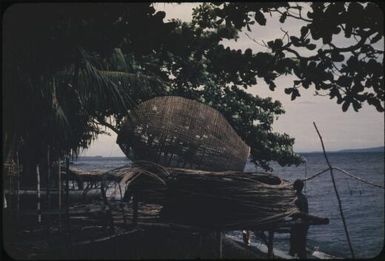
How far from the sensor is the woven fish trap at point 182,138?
8.17 meters

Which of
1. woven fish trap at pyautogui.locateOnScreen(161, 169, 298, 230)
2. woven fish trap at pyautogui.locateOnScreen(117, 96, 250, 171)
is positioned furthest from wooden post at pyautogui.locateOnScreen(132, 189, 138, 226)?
woven fish trap at pyautogui.locateOnScreen(117, 96, 250, 171)

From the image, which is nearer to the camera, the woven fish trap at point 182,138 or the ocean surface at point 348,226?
the woven fish trap at point 182,138

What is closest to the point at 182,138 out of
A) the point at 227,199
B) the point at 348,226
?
the point at 227,199

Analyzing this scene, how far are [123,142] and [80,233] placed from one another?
9.58ft

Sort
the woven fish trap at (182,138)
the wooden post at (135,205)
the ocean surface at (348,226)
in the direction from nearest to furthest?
the wooden post at (135,205) < the woven fish trap at (182,138) < the ocean surface at (348,226)

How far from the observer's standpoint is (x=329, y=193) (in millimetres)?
66500

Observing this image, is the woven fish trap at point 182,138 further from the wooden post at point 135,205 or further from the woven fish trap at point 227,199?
the woven fish trap at point 227,199

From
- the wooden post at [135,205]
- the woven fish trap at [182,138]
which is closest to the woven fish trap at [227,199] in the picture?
the wooden post at [135,205]

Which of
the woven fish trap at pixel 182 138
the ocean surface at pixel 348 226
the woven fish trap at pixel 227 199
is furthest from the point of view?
the ocean surface at pixel 348 226

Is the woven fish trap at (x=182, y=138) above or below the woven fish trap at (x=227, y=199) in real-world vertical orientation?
above

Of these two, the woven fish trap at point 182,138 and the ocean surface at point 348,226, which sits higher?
the woven fish trap at point 182,138

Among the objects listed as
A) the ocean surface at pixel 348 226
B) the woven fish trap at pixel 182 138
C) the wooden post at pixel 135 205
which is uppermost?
the woven fish trap at pixel 182 138

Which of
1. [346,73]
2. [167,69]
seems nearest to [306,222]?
→ [346,73]

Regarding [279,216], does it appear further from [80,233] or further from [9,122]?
[80,233]
